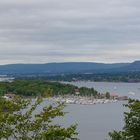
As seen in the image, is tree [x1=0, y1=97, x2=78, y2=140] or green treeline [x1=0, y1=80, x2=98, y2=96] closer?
tree [x1=0, y1=97, x2=78, y2=140]

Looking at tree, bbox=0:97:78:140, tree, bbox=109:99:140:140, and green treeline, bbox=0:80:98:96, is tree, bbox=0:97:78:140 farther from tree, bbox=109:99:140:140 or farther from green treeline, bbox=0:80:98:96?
green treeline, bbox=0:80:98:96

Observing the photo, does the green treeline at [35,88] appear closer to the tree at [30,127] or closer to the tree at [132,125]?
the tree at [132,125]

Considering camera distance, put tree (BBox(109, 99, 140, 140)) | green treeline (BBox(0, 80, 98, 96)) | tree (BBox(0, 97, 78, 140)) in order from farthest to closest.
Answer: green treeline (BBox(0, 80, 98, 96))
tree (BBox(109, 99, 140, 140))
tree (BBox(0, 97, 78, 140))

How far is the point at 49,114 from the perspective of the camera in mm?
6719

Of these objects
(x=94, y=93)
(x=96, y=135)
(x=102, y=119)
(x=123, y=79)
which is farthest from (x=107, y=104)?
(x=123, y=79)

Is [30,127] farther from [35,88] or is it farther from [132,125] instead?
[35,88]

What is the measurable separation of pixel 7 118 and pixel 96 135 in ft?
111

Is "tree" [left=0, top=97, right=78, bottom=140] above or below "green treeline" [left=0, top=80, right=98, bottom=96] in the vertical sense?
above

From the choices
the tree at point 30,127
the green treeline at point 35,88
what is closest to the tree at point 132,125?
the tree at point 30,127

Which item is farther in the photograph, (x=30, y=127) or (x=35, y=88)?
(x=35, y=88)

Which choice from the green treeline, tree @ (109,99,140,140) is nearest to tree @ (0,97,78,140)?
tree @ (109,99,140,140)

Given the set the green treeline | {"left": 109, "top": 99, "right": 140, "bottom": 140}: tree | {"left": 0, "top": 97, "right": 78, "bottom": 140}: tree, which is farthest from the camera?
the green treeline

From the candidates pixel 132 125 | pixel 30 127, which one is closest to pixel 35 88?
pixel 132 125

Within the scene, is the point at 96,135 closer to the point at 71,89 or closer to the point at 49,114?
the point at 49,114
